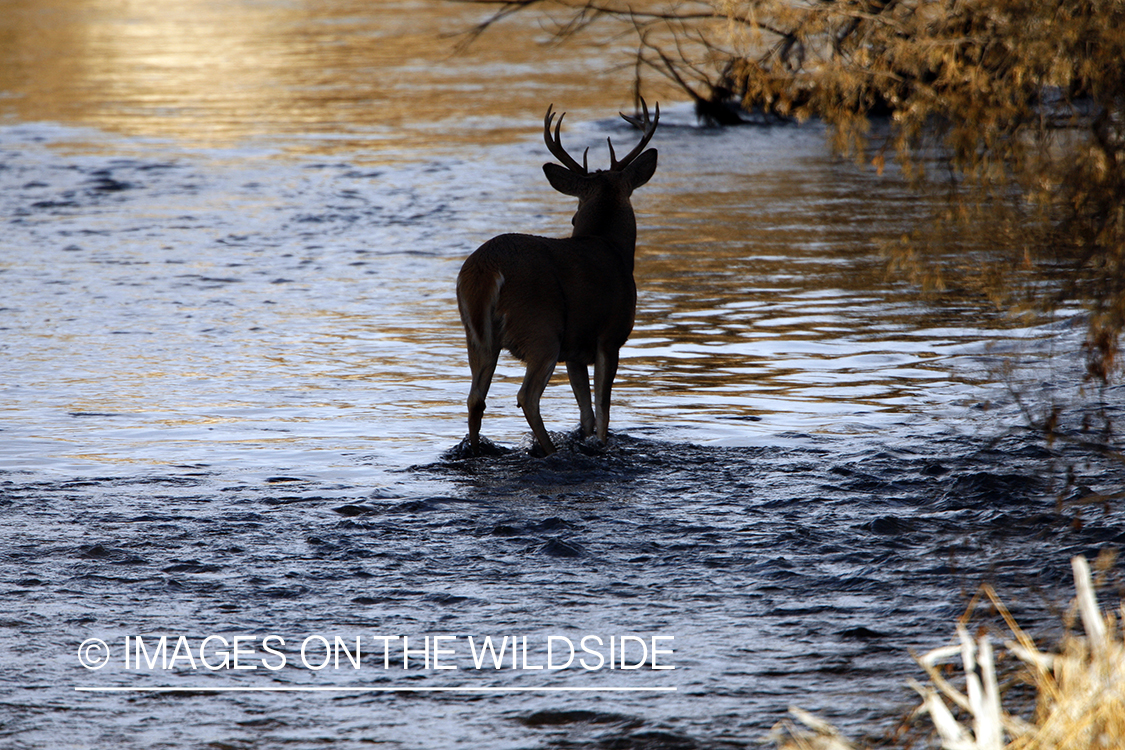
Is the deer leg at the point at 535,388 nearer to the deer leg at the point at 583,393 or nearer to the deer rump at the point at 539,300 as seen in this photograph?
the deer rump at the point at 539,300

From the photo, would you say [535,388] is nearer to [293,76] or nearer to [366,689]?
[366,689]

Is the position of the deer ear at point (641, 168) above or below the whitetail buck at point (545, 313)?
above

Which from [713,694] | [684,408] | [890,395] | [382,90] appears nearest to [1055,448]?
[890,395]

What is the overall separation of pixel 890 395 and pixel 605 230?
2.29 metres

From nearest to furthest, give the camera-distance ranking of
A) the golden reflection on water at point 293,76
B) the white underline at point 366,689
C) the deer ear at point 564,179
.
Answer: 1. the white underline at point 366,689
2. the deer ear at point 564,179
3. the golden reflection on water at point 293,76

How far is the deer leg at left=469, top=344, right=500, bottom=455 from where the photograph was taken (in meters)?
8.62

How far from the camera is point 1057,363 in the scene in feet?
35.1

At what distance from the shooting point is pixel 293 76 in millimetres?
33875

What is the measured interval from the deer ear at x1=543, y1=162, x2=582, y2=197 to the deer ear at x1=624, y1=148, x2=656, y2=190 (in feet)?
1.14

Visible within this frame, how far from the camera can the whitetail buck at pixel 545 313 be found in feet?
28.2

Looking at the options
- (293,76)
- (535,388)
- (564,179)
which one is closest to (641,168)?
(564,179)

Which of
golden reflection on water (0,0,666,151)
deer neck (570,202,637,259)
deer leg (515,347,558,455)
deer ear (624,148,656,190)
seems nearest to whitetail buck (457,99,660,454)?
deer leg (515,347,558,455)

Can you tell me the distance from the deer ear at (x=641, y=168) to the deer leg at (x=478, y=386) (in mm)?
1964

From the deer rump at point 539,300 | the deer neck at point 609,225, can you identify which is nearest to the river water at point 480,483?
the deer rump at point 539,300
